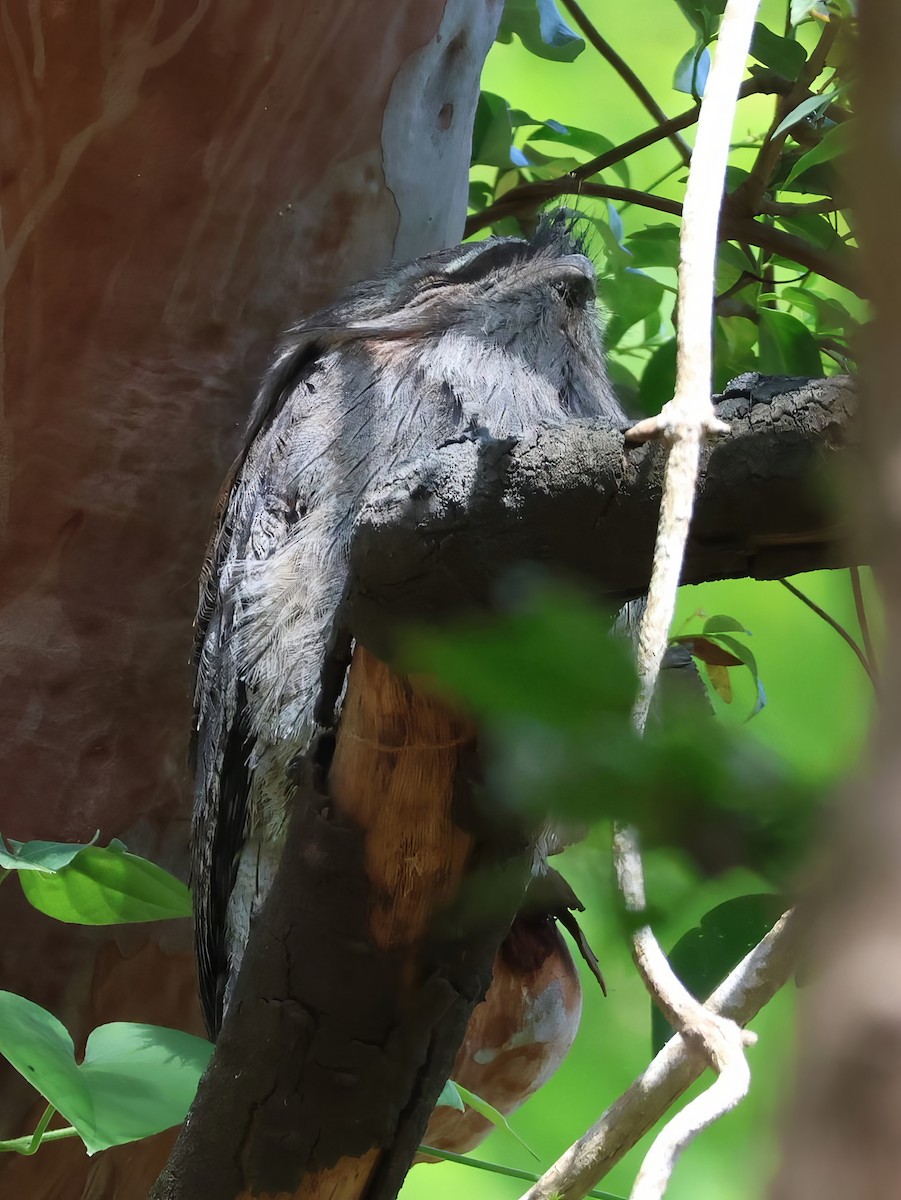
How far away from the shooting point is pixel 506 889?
1.04ft

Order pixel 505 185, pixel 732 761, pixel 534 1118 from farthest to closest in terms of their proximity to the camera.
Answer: pixel 534 1118 < pixel 505 185 < pixel 732 761

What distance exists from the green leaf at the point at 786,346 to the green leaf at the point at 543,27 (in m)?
0.48

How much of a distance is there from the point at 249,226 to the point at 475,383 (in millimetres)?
419

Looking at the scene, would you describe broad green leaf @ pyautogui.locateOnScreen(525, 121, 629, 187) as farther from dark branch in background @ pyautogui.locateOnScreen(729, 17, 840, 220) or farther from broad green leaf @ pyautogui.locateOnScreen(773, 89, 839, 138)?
broad green leaf @ pyautogui.locateOnScreen(773, 89, 839, 138)

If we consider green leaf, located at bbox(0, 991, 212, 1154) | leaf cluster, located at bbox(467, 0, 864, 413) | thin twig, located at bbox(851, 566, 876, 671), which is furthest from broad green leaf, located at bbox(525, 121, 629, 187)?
Result: thin twig, located at bbox(851, 566, 876, 671)

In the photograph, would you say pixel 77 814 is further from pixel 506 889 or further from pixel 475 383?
pixel 506 889

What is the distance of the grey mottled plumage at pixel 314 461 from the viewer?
3.06ft

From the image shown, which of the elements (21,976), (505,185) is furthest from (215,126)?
(21,976)

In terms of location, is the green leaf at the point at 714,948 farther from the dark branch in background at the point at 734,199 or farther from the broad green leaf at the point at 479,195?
the broad green leaf at the point at 479,195

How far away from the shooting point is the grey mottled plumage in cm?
93

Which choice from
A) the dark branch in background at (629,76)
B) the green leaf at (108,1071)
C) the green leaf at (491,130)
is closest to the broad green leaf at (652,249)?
the dark branch in background at (629,76)

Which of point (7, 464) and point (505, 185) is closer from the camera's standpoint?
point (7, 464)

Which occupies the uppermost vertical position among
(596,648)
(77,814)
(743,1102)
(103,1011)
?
(596,648)

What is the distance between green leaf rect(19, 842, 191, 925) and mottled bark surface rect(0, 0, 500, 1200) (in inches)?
12.6
